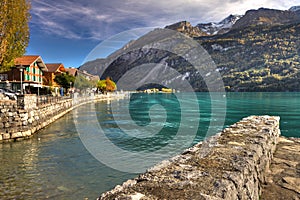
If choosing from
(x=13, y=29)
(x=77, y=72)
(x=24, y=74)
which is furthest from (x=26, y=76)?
(x=77, y=72)

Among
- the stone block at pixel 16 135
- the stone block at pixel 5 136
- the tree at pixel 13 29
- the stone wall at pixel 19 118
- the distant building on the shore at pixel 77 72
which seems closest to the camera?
the stone block at pixel 5 136

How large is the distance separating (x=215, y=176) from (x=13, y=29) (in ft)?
102

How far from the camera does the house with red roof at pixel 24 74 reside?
53281 millimetres

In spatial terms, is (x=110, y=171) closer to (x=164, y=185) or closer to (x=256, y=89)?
(x=164, y=185)

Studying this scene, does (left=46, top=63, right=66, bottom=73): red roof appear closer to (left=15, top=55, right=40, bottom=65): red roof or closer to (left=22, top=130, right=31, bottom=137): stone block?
(left=15, top=55, right=40, bottom=65): red roof

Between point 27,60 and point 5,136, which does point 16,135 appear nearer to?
point 5,136

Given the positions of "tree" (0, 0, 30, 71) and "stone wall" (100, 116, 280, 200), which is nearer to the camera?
"stone wall" (100, 116, 280, 200)

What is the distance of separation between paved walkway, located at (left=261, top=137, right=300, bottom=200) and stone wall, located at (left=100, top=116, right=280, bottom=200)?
0.24 m

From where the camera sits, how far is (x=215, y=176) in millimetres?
4312

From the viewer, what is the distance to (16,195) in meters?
9.62

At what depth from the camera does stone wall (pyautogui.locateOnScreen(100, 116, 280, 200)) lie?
147 inches

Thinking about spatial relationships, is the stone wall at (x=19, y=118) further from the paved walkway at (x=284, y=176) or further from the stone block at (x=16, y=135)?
the paved walkway at (x=284, y=176)

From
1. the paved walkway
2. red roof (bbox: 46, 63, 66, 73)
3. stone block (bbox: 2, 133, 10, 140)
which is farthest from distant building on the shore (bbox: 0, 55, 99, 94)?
the paved walkway

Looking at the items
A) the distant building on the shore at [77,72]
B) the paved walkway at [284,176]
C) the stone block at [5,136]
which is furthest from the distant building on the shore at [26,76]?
the paved walkway at [284,176]
